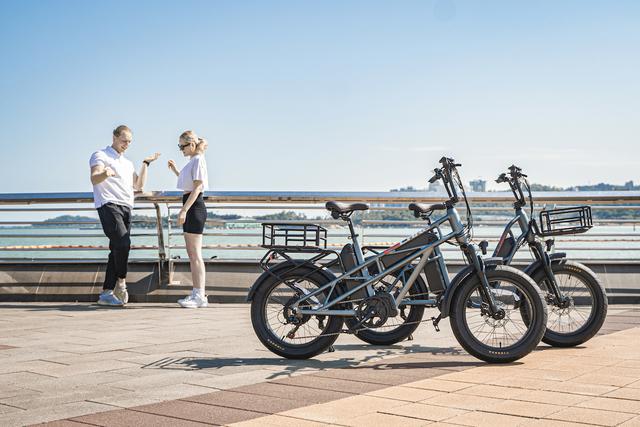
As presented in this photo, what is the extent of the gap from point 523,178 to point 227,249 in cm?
475

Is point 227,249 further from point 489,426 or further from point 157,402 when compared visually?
point 489,426

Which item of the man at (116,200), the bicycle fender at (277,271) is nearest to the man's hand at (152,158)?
the man at (116,200)

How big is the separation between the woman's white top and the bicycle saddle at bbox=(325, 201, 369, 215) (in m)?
3.55

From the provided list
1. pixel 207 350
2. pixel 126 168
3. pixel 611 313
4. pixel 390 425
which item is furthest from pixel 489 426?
pixel 126 168

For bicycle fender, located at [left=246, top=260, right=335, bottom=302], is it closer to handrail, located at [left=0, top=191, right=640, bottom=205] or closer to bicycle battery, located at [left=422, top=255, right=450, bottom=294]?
bicycle battery, located at [left=422, top=255, right=450, bottom=294]

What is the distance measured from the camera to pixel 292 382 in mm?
4941

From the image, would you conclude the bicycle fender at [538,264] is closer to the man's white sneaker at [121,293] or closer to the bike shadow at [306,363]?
the bike shadow at [306,363]

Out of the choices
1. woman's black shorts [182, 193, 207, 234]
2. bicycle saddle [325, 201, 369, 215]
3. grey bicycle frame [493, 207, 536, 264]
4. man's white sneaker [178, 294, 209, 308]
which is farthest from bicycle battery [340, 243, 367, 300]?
man's white sneaker [178, 294, 209, 308]

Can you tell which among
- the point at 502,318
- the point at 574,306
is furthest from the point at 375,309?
the point at 574,306

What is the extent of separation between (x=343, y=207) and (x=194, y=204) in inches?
146

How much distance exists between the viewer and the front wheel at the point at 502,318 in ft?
18.2

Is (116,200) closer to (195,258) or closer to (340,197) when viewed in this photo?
(195,258)

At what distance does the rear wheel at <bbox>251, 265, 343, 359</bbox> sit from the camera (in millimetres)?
5844

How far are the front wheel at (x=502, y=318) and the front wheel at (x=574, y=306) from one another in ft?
2.26
